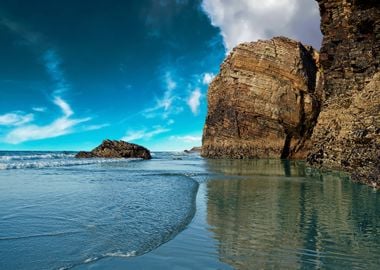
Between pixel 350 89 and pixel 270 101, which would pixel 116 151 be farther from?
pixel 350 89

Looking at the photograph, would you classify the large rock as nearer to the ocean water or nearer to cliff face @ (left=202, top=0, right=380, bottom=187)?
cliff face @ (left=202, top=0, right=380, bottom=187)

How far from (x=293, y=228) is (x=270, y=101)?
170ft

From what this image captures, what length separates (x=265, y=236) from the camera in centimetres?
697

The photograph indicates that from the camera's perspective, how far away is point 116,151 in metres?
57.6

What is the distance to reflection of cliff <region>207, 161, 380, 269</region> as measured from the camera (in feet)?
18.4

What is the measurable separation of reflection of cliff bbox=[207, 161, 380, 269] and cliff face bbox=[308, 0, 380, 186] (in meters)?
6.18

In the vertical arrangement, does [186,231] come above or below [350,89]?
below

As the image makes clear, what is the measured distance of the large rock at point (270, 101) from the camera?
190 ft

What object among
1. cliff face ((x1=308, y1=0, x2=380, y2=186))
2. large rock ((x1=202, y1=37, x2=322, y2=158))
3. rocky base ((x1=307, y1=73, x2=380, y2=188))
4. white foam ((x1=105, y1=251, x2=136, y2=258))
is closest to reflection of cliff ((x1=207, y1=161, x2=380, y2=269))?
white foam ((x1=105, y1=251, x2=136, y2=258))

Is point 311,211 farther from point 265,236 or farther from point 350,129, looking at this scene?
point 350,129

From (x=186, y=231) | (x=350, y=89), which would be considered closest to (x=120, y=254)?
(x=186, y=231)

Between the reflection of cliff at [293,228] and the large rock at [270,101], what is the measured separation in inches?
1807

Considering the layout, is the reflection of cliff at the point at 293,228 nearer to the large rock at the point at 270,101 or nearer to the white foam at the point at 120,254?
the white foam at the point at 120,254

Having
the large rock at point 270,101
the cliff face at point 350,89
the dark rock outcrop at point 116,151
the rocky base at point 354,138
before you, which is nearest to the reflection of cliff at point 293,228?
the rocky base at point 354,138
